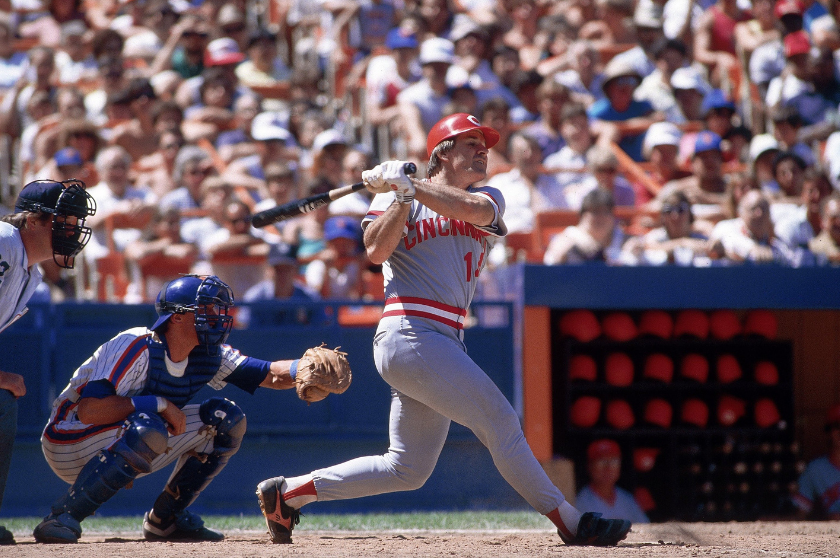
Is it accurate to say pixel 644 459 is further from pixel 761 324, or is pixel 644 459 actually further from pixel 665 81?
pixel 665 81

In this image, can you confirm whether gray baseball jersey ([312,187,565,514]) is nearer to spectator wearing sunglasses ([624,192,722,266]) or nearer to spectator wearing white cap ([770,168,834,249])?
spectator wearing sunglasses ([624,192,722,266])

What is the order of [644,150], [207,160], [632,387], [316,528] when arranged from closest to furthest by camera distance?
[316,528]
[632,387]
[207,160]
[644,150]

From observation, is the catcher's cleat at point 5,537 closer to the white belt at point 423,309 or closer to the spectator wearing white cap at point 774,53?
the white belt at point 423,309

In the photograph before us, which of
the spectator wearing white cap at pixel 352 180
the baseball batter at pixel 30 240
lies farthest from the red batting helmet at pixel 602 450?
the baseball batter at pixel 30 240

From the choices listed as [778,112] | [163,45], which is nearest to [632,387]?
[778,112]

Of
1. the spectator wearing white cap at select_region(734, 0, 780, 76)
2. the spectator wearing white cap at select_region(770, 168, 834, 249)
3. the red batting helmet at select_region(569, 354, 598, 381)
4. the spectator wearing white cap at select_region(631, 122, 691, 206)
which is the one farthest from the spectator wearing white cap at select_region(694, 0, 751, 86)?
the red batting helmet at select_region(569, 354, 598, 381)

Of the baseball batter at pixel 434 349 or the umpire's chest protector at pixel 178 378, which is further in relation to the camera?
the umpire's chest protector at pixel 178 378

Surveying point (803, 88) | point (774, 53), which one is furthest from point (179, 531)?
point (774, 53)

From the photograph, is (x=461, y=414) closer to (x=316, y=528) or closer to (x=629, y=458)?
(x=316, y=528)
